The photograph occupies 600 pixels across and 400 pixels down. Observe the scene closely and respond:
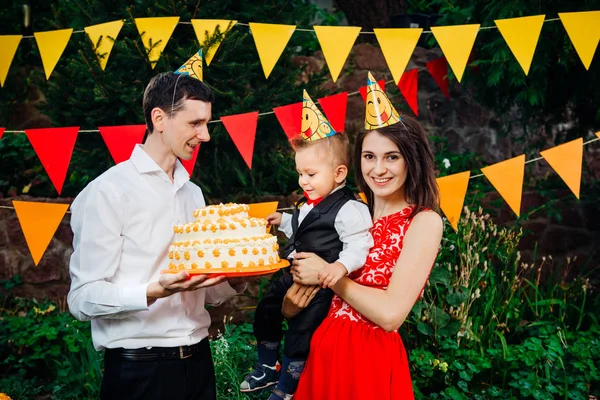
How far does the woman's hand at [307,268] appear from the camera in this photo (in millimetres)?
2533

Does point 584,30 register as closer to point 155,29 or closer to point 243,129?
point 243,129

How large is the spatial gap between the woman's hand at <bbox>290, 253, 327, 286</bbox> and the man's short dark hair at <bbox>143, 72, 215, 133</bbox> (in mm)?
756

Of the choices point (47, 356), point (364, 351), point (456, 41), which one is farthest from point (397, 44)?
point (47, 356)

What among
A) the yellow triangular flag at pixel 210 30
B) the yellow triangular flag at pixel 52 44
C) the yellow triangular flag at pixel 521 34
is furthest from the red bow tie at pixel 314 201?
the yellow triangular flag at pixel 52 44

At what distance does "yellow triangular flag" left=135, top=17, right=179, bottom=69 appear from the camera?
3.90m

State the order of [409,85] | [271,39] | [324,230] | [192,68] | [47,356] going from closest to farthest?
1. [324,230]
2. [192,68]
3. [271,39]
4. [47,356]
5. [409,85]

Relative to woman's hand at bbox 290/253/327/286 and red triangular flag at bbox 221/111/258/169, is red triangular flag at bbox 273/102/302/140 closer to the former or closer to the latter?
red triangular flag at bbox 221/111/258/169

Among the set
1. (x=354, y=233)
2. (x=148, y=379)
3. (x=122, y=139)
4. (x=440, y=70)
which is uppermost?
(x=440, y=70)

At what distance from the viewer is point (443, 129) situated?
7.56 meters

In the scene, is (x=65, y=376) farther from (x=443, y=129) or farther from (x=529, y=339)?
(x=443, y=129)

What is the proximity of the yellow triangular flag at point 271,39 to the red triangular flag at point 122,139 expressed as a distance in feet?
2.84

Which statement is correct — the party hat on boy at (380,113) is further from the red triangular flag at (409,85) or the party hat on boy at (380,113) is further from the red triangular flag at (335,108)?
the red triangular flag at (409,85)

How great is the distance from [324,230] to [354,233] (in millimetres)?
183

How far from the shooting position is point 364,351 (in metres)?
2.52
